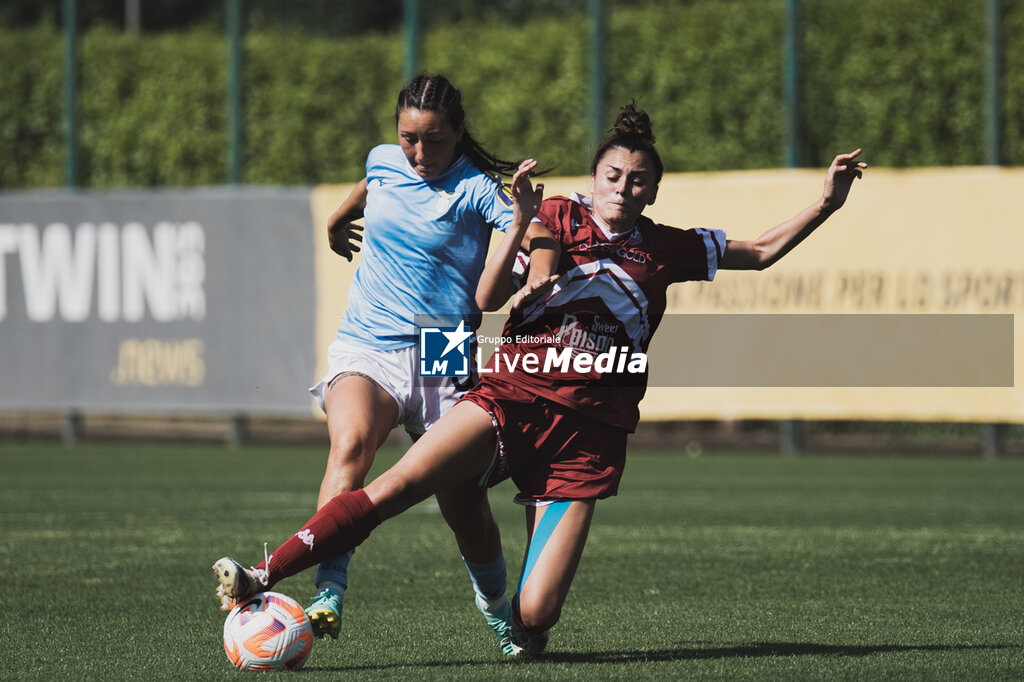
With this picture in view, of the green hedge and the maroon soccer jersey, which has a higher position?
the green hedge

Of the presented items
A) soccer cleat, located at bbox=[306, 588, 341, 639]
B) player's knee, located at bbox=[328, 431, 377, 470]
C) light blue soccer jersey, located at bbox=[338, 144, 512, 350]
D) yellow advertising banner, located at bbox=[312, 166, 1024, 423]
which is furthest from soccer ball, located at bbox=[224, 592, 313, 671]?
yellow advertising banner, located at bbox=[312, 166, 1024, 423]

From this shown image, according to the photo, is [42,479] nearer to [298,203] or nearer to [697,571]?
[298,203]

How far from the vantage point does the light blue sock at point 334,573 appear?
17.2ft

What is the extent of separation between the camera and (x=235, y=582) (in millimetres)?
4609

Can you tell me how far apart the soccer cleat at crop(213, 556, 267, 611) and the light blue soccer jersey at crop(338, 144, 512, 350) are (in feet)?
4.32

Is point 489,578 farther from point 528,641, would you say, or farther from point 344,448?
point 344,448

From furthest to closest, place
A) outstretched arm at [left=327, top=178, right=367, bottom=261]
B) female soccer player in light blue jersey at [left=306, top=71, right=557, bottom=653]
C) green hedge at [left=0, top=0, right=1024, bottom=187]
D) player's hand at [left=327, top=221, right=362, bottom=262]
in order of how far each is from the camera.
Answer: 1. green hedge at [left=0, top=0, right=1024, bottom=187]
2. player's hand at [left=327, top=221, right=362, bottom=262]
3. outstretched arm at [left=327, top=178, right=367, bottom=261]
4. female soccer player in light blue jersey at [left=306, top=71, right=557, bottom=653]

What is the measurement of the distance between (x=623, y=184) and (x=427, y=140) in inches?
31.5

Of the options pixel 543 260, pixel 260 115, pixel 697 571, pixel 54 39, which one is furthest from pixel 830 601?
pixel 54 39

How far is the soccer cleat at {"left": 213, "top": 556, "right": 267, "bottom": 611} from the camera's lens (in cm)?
461

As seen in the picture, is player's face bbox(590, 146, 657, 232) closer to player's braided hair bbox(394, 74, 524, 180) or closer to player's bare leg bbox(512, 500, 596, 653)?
player's braided hair bbox(394, 74, 524, 180)

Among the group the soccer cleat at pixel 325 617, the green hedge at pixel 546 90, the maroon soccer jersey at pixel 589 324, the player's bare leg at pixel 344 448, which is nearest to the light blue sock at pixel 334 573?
the player's bare leg at pixel 344 448

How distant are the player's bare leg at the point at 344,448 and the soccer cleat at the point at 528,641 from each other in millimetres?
631

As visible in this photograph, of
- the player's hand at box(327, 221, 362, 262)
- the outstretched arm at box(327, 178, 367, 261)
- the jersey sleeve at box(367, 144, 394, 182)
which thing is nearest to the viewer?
the jersey sleeve at box(367, 144, 394, 182)
